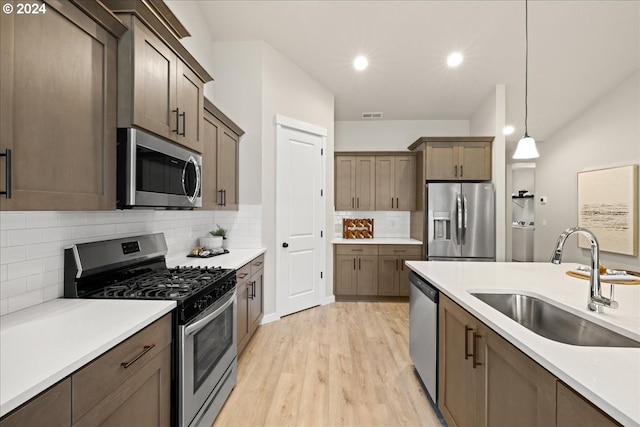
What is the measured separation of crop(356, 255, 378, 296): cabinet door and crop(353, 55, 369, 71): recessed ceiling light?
2680mm

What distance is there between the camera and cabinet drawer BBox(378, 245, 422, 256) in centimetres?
493

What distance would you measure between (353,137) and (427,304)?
4104 mm

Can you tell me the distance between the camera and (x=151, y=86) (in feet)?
5.64

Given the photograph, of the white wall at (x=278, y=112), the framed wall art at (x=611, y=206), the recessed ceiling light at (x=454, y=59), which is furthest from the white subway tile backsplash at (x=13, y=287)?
the framed wall art at (x=611, y=206)

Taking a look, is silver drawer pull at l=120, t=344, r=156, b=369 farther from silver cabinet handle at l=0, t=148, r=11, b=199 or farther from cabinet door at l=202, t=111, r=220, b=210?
cabinet door at l=202, t=111, r=220, b=210

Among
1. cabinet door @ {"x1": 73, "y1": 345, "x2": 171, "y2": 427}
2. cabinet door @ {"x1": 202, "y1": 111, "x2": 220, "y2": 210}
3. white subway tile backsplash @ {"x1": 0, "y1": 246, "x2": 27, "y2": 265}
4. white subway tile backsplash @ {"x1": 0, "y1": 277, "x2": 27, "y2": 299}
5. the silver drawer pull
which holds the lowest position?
cabinet door @ {"x1": 73, "y1": 345, "x2": 171, "y2": 427}

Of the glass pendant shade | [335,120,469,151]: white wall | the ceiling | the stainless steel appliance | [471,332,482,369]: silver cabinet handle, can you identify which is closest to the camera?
[471,332,482,369]: silver cabinet handle

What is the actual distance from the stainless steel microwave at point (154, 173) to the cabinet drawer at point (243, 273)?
0.71 meters

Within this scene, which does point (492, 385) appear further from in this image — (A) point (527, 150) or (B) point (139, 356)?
(A) point (527, 150)

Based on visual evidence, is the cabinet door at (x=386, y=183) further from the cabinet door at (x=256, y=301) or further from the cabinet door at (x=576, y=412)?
the cabinet door at (x=576, y=412)

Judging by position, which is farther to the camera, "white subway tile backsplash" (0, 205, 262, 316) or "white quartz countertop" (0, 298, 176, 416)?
"white subway tile backsplash" (0, 205, 262, 316)

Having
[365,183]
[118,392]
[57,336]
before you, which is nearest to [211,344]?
[118,392]

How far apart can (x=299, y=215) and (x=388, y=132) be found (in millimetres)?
2555

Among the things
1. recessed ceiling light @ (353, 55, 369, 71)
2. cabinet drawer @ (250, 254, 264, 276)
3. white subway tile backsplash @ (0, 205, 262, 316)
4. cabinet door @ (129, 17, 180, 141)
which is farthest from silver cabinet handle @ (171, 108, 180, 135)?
recessed ceiling light @ (353, 55, 369, 71)
